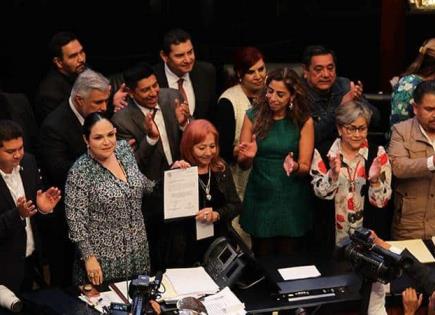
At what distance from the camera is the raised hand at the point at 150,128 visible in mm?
5418

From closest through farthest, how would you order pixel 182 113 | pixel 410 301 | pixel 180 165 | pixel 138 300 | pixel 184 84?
pixel 138 300 → pixel 410 301 → pixel 180 165 → pixel 182 113 → pixel 184 84

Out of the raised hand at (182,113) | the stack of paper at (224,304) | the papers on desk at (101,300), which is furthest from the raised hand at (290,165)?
the papers on desk at (101,300)

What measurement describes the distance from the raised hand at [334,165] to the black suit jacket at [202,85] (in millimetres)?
1048

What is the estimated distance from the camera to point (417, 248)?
5379 millimetres

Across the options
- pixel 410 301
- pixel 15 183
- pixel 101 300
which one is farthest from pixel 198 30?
pixel 410 301

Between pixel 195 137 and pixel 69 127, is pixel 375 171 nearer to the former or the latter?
pixel 195 137

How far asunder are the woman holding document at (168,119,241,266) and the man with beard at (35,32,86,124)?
97 centimetres

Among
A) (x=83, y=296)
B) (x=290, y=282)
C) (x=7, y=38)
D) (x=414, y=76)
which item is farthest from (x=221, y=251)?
(x=7, y=38)

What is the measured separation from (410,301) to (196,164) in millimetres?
1346

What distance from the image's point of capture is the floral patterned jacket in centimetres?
541

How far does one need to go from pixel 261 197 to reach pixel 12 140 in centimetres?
149

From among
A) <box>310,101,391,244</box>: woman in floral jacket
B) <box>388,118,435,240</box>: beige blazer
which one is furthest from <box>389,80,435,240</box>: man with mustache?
<box>310,101,391,244</box>: woman in floral jacket

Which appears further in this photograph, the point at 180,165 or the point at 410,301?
the point at 180,165

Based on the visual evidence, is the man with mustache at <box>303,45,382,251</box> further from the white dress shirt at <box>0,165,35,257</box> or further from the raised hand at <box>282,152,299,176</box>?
the white dress shirt at <box>0,165,35,257</box>
